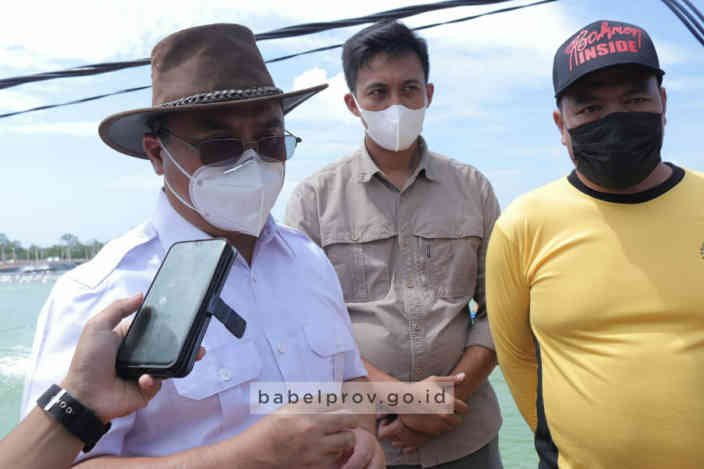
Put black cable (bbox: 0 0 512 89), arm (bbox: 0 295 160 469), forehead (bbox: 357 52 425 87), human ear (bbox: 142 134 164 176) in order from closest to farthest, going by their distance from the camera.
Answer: arm (bbox: 0 295 160 469) → human ear (bbox: 142 134 164 176) → forehead (bbox: 357 52 425 87) → black cable (bbox: 0 0 512 89)

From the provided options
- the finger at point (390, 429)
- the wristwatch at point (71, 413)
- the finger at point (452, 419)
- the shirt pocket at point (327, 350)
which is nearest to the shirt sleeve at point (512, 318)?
the finger at point (452, 419)

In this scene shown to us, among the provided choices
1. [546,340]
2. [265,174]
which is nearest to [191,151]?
[265,174]

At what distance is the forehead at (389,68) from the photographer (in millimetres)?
2729

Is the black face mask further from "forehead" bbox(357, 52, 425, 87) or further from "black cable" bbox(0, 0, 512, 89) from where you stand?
"black cable" bbox(0, 0, 512, 89)

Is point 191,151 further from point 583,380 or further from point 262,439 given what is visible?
point 583,380

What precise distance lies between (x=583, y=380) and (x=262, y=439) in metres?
1.10

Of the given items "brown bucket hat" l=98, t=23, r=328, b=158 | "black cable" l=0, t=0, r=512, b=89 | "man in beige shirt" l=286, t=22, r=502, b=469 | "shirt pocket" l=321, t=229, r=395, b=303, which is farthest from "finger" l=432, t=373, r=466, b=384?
"black cable" l=0, t=0, r=512, b=89

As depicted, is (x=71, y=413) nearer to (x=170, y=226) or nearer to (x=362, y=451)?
(x=170, y=226)

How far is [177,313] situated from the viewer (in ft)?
3.92

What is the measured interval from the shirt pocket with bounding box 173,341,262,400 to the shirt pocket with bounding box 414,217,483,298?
120cm

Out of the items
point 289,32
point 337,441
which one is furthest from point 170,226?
point 289,32

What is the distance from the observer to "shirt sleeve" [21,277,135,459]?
53.1 inches

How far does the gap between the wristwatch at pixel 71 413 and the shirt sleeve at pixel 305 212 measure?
1.65 metres

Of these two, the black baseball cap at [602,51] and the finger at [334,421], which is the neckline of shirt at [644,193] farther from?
the finger at [334,421]
